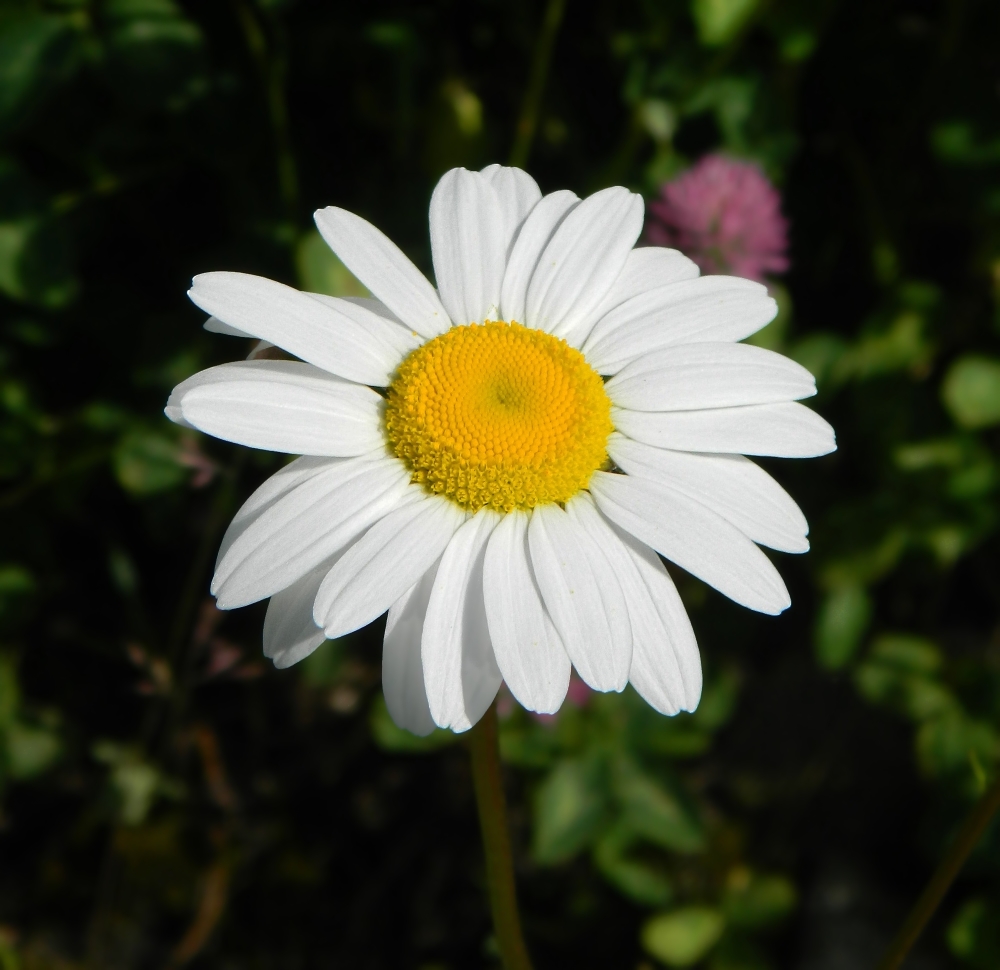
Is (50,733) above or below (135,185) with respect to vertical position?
below

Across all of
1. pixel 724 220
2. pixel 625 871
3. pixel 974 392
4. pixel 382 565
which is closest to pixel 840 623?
pixel 974 392

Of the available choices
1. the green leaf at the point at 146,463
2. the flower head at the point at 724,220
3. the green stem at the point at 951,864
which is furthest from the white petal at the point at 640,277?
the green leaf at the point at 146,463

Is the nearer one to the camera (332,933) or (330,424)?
(330,424)

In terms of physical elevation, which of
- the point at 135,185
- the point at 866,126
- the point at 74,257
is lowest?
the point at 74,257

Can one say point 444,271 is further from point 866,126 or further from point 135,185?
point 866,126

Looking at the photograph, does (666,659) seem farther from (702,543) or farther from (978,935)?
(978,935)

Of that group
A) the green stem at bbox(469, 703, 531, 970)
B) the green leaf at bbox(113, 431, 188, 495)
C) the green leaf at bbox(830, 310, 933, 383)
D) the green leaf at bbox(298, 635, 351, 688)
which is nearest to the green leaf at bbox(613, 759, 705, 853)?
the green leaf at bbox(298, 635, 351, 688)

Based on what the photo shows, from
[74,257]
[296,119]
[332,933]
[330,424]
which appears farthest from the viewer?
[332,933]

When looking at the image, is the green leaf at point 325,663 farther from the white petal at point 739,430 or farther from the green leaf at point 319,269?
the white petal at point 739,430

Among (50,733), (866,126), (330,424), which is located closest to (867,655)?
(866,126)
